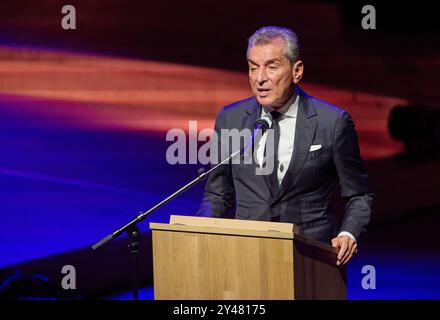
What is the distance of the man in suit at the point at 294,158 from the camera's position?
2.81 m

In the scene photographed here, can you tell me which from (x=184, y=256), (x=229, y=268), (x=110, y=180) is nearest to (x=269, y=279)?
(x=229, y=268)

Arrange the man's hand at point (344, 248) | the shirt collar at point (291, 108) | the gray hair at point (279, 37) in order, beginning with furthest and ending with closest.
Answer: the shirt collar at point (291, 108) < the gray hair at point (279, 37) < the man's hand at point (344, 248)

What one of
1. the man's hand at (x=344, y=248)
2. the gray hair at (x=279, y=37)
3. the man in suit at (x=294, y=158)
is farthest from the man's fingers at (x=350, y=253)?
the gray hair at (x=279, y=37)

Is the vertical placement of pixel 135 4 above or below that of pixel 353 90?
above

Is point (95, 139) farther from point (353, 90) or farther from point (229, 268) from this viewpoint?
point (229, 268)

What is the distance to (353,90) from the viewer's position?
493 cm

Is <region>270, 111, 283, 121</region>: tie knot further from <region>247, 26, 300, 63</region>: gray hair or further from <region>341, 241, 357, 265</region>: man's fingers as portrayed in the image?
<region>341, 241, 357, 265</region>: man's fingers

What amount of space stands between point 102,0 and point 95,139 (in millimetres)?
883

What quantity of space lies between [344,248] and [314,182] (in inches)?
14.6

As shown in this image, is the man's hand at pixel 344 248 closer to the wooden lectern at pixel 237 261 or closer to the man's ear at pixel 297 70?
the wooden lectern at pixel 237 261

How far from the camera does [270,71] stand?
2.80 meters

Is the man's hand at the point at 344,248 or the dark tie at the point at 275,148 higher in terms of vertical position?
the dark tie at the point at 275,148
